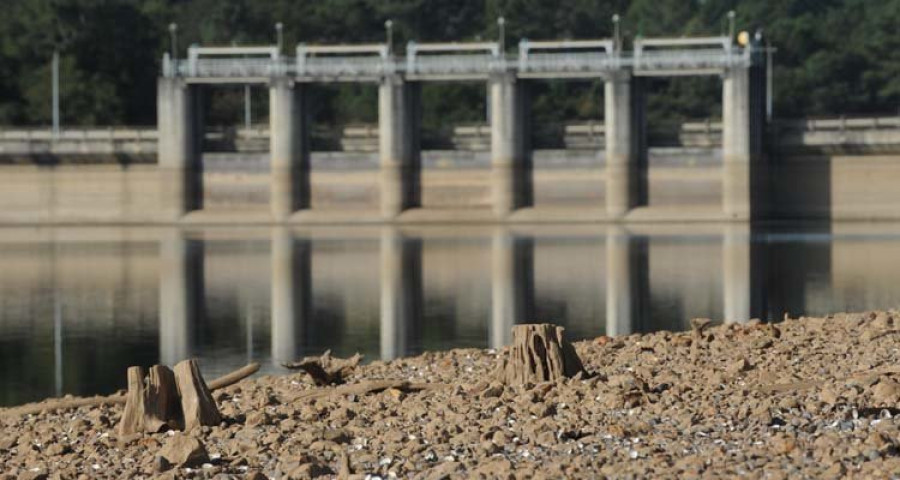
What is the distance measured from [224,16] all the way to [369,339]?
287ft

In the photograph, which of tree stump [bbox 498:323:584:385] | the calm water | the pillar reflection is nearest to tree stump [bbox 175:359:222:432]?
tree stump [bbox 498:323:584:385]

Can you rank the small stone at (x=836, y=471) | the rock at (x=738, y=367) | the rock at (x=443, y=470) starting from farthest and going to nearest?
the rock at (x=738, y=367) → the rock at (x=443, y=470) → the small stone at (x=836, y=471)

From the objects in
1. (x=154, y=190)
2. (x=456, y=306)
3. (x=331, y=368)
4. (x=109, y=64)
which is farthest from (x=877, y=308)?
(x=109, y=64)

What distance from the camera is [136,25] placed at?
110 m

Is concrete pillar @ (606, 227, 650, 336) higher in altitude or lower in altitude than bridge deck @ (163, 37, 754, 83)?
lower

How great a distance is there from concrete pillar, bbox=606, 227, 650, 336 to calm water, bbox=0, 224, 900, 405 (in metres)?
0.08

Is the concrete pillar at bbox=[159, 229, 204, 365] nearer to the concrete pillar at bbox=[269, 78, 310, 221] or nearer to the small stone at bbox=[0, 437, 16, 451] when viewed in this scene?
the concrete pillar at bbox=[269, 78, 310, 221]

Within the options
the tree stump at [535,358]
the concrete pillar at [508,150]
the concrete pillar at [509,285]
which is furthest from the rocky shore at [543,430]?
the concrete pillar at [508,150]

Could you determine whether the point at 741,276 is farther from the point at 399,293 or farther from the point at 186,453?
the point at 186,453

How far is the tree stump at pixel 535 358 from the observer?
22.0 metres

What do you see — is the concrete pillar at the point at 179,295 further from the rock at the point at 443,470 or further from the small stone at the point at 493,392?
the rock at the point at 443,470

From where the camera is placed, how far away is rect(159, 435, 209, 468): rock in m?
Result: 17.8

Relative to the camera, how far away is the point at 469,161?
90.4 metres

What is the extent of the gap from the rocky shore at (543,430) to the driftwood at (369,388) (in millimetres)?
55
